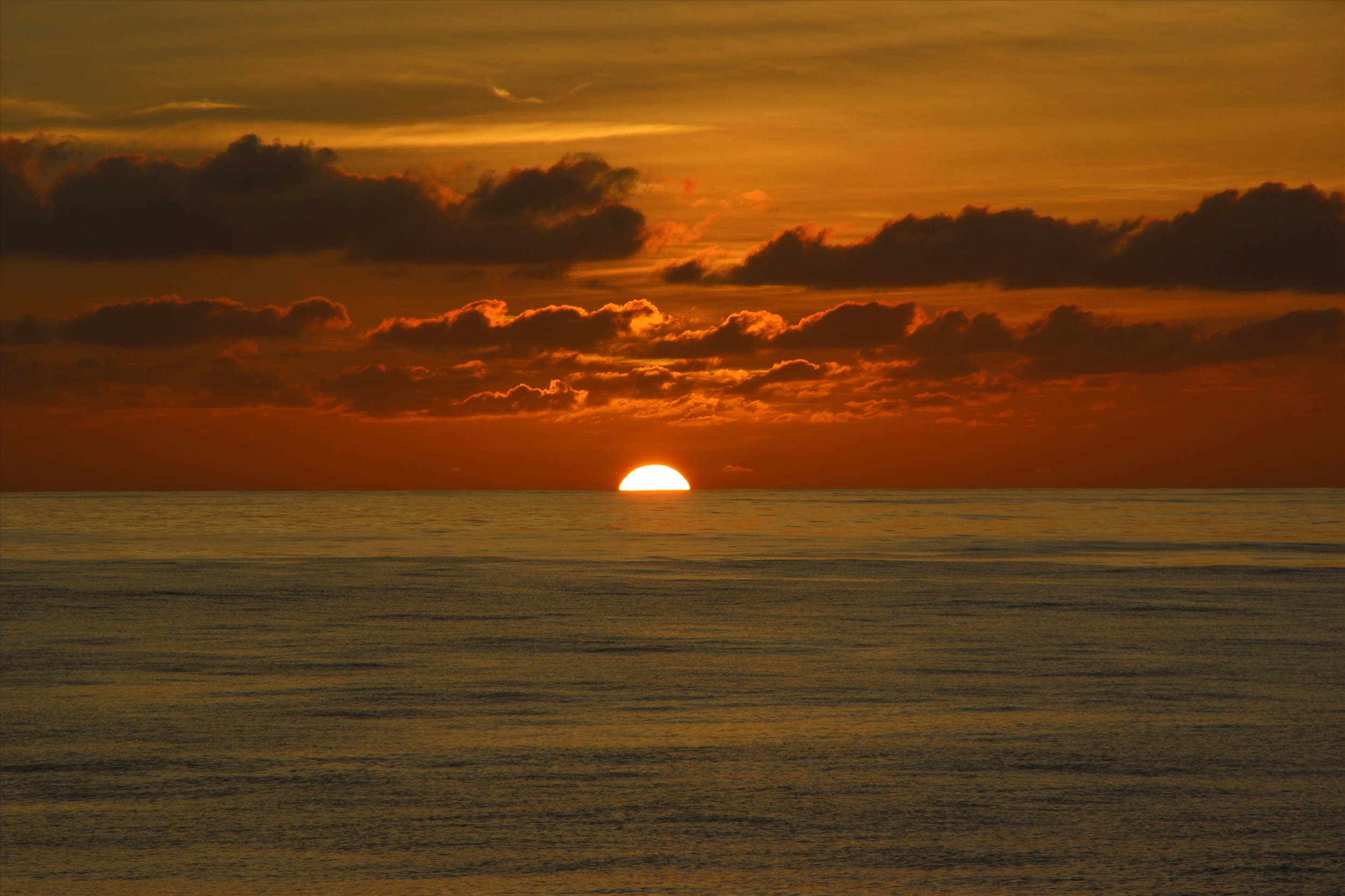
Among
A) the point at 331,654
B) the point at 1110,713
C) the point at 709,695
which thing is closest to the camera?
the point at 1110,713

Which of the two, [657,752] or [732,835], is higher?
[657,752]

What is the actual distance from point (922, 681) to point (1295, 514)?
99658mm

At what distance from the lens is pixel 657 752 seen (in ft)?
35.6

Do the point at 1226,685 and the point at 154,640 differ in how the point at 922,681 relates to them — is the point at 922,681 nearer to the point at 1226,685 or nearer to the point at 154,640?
the point at 1226,685

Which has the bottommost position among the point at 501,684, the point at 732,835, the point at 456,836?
the point at 732,835

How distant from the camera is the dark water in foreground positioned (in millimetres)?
7793

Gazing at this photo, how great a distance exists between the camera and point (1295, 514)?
10256 cm

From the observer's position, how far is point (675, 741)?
11.3 meters

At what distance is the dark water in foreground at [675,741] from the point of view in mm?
7793

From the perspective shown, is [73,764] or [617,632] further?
[617,632]

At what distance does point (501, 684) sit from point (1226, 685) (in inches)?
324

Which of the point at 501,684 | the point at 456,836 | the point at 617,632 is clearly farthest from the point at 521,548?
the point at 456,836

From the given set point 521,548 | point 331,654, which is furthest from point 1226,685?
point 521,548

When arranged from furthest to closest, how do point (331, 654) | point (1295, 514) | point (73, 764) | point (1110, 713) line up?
point (1295, 514) < point (331, 654) < point (1110, 713) < point (73, 764)
